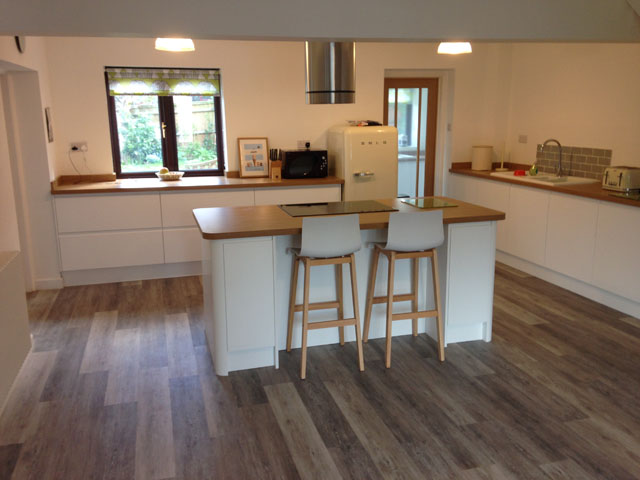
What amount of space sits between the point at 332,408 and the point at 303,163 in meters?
3.19

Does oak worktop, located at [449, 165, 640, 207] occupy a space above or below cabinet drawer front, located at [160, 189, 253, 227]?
above

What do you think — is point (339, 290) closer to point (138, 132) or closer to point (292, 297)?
point (292, 297)

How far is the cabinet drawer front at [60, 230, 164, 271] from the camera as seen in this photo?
5.13 m

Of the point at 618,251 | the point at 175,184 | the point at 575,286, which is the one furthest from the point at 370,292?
the point at 175,184

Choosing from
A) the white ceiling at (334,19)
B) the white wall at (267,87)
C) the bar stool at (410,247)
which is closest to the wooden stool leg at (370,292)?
the bar stool at (410,247)

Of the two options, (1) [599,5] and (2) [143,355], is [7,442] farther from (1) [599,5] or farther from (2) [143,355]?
(1) [599,5]

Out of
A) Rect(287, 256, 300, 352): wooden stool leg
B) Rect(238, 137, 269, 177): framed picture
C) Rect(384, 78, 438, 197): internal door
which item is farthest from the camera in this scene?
Rect(384, 78, 438, 197): internal door

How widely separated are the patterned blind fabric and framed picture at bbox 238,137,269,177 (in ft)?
2.00

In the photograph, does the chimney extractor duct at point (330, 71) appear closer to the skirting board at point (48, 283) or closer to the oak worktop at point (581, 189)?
the oak worktop at point (581, 189)

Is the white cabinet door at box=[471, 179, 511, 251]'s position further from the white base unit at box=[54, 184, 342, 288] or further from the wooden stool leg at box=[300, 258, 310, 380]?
the wooden stool leg at box=[300, 258, 310, 380]

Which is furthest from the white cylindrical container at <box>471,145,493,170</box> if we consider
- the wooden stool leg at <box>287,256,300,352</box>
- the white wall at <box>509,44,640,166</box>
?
A: the wooden stool leg at <box>287,256,300,352</box>

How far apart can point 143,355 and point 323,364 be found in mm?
1204

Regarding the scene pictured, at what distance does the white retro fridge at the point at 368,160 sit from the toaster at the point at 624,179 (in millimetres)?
1985

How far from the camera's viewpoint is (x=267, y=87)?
5887mm
